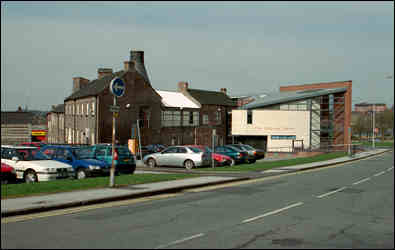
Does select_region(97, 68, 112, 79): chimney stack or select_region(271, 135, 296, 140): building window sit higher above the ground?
select_region(97, 68, 112, 79): chimney stack

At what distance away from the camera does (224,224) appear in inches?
382

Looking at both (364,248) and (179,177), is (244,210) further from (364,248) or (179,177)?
(179,177)

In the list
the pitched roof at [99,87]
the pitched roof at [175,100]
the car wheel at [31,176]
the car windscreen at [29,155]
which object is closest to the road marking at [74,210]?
the car wheel at [31,176]

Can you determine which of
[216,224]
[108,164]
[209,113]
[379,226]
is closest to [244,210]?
[216,224]

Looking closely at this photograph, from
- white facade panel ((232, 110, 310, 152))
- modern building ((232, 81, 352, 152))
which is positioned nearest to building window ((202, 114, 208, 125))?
modern building ((232, 81, 352, 152))

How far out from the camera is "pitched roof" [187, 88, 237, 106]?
63.4m

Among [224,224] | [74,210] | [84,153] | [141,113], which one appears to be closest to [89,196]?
[74,210]

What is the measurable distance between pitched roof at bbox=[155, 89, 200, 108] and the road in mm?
42748

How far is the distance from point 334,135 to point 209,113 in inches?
732

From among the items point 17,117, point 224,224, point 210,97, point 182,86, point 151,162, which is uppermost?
point 182,86

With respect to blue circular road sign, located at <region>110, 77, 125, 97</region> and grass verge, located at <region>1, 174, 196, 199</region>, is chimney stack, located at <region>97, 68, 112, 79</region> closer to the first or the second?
grass verge, located at <region>1, 174, 196, 199</region>

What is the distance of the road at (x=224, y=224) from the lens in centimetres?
793

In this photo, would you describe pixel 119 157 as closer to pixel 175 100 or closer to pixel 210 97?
pixel 175 100

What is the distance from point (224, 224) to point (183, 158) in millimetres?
17847
